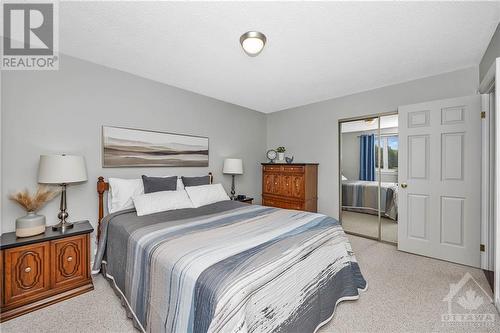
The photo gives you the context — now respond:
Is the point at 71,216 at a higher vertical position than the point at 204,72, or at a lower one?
lower

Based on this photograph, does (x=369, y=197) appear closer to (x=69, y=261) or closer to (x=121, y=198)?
(x=121, y=198)

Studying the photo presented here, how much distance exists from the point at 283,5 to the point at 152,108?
91.3 inches

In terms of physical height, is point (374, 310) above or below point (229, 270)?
below

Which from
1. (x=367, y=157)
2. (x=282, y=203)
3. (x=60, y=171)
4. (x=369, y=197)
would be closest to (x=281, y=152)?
(x=282, y=203)

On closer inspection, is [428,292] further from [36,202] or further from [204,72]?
[36,202]

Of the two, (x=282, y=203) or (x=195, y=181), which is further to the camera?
(x=282, y=203)

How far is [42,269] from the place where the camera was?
1.96m

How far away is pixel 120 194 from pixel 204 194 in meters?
1.05

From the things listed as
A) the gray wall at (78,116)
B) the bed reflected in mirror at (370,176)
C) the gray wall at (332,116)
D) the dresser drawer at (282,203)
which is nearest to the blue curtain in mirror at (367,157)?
the bed reflected in mirror at (370,176)

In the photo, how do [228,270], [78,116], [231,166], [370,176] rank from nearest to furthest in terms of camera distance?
[228,270], [78,116], [370,176], [231,166]

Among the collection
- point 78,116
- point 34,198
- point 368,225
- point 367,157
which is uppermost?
point 78,116

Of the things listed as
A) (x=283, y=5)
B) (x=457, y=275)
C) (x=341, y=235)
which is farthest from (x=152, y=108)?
(x=457, y=275)

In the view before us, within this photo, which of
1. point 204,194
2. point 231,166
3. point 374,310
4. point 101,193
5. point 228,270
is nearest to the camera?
point 228,270

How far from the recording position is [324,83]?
3.36 m
